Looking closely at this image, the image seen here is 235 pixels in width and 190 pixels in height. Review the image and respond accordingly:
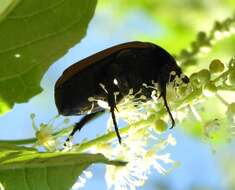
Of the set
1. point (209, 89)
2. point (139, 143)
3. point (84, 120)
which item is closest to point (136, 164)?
point (139, 143)

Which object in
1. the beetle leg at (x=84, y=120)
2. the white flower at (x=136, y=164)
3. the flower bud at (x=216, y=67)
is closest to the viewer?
the flower bud at (x=216, y=67)

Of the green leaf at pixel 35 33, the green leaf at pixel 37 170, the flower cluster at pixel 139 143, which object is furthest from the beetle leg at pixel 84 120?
the green leaf at pixel 37 170

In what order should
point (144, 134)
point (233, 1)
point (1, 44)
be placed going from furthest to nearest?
1. point (233, 1)
2. point (144, 134)
3. point (1, 44)

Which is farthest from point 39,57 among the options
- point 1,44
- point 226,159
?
point 226,159

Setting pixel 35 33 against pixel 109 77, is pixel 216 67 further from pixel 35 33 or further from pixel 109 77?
pixel 35 33

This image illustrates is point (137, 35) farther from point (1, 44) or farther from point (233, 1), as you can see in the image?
point (1, 44)

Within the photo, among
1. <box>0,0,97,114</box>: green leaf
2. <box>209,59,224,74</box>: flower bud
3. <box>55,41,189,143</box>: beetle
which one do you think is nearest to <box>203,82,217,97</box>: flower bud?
<box>209,59,224,74</box>: flower bud

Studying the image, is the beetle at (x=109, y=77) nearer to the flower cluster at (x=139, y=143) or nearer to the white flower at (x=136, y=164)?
the flower cluster at (x=139, y=143)
